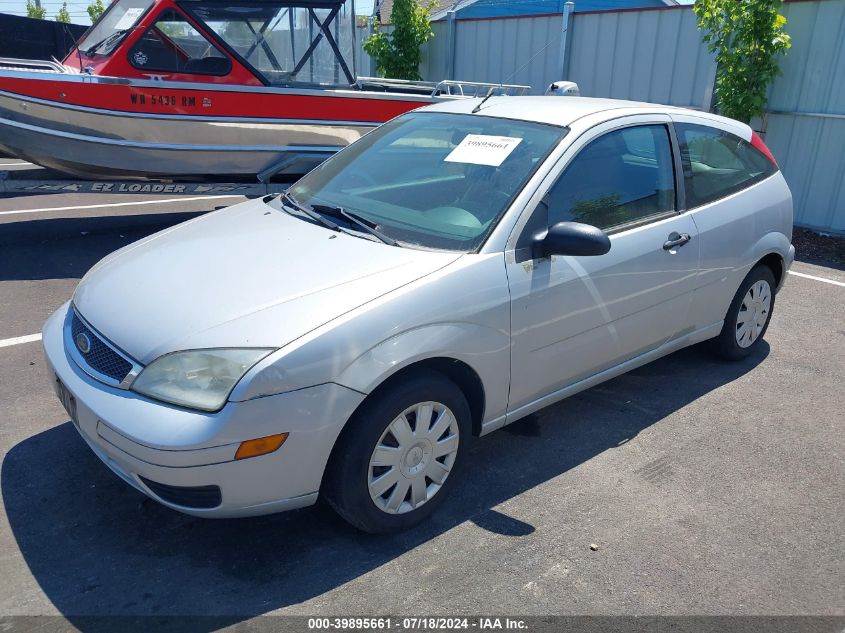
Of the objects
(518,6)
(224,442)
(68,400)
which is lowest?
(68,400)

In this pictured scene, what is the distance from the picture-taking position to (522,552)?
296cm

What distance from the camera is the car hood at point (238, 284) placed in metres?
2.64

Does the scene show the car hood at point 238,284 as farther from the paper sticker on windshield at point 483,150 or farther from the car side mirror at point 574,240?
the paper sticker on windshield at point 483,150

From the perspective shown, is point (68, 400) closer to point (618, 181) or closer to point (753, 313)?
point (618, 181)

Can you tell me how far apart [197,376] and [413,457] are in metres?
0.93

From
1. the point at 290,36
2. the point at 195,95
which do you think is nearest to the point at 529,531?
the point at 195,95

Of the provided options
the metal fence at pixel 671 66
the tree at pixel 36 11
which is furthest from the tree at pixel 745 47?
A: the tree at pixel 36 11

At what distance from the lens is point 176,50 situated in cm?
699

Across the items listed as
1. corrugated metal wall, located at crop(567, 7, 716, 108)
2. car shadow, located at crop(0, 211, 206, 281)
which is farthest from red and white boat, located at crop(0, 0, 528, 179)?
corrugated metal wall, located at crop(567, 7, 716, 108)

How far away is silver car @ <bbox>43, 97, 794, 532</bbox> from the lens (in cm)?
256

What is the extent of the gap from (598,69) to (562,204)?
8324 millimetres

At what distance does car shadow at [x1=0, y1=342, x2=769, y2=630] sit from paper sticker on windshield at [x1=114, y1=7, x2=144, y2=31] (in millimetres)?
4879

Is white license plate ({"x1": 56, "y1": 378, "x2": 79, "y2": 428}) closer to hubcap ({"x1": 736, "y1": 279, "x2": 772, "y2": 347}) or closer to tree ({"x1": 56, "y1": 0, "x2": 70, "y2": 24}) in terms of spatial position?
hubcap ({"x1": 736, "y1": 279, "x2": 772, "y2": 347})

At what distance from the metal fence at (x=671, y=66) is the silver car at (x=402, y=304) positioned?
488cm
